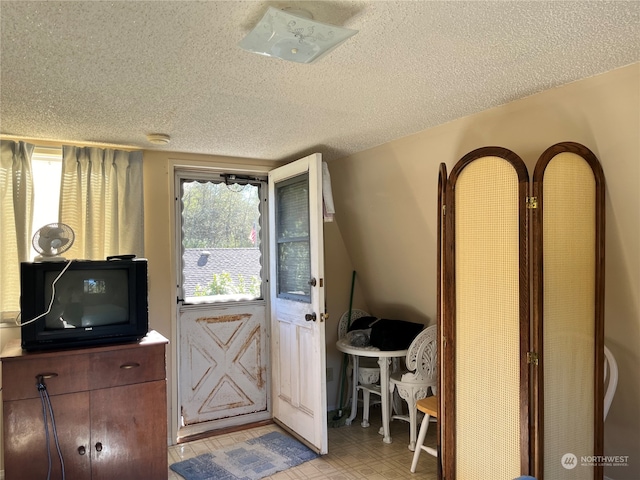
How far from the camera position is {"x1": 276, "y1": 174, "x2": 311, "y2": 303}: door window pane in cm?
312

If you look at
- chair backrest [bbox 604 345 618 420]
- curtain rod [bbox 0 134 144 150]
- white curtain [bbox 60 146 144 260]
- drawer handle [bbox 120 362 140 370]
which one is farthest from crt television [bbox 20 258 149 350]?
chair backrest [bbox 604 345 618 420]

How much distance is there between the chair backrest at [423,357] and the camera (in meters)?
2.95

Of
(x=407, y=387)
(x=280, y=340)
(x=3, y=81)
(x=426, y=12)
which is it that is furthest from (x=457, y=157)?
(x=3, y=81)

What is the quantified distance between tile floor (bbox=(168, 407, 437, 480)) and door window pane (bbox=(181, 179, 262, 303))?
3.39 ft

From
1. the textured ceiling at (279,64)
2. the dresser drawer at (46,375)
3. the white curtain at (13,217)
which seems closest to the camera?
the textured ceiling at (279,64)

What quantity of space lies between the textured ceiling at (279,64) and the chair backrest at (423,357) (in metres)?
1.35

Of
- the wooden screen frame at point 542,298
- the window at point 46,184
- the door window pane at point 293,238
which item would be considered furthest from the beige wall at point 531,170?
the window at point 46,184

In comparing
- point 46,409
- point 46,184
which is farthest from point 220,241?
point 46,409

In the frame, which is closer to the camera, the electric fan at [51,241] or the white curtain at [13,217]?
the electric fan at [51,241]

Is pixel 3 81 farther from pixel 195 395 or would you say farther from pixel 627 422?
pixel 627 422

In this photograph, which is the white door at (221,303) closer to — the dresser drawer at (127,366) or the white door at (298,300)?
the white door at (298,300)

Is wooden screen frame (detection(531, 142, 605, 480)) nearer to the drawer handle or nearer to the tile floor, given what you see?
the tile floor

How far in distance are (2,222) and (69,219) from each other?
0.35 metres

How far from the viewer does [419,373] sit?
3002mm
